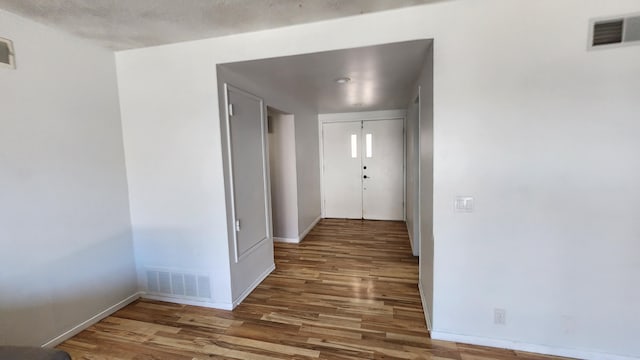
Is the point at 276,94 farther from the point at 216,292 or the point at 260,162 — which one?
the point at 216,292

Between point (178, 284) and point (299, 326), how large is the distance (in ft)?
4.25

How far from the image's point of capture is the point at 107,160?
97.0 inches

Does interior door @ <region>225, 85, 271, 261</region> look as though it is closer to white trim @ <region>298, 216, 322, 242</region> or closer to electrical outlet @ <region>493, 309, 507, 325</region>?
white trim @ <region>298, 216, 322, 242</region>

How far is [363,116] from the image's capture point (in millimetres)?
5445

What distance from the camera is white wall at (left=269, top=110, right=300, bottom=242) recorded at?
4234mm

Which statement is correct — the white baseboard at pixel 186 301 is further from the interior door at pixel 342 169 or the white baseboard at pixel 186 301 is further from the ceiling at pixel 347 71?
the interior door at pixel 342 169

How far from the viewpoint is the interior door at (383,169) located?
538 cm

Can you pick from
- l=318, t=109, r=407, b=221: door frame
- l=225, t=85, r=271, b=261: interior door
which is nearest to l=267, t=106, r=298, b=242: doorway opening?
l=225, t=85, r=271, b=261: interior door

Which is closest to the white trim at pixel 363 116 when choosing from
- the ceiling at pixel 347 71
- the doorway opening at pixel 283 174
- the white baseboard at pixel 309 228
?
the ceiling at pixel 347 71

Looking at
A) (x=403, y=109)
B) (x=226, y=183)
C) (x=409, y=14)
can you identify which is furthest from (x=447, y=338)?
(x=403, y=109)

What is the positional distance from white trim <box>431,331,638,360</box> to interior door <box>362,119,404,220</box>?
3631 mm

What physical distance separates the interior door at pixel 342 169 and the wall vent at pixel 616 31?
156 inches

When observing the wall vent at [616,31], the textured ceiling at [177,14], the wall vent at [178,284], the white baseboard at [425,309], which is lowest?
the white baseboard at [425,309]

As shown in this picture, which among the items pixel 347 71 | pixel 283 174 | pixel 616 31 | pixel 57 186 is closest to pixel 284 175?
pixel 283 174
